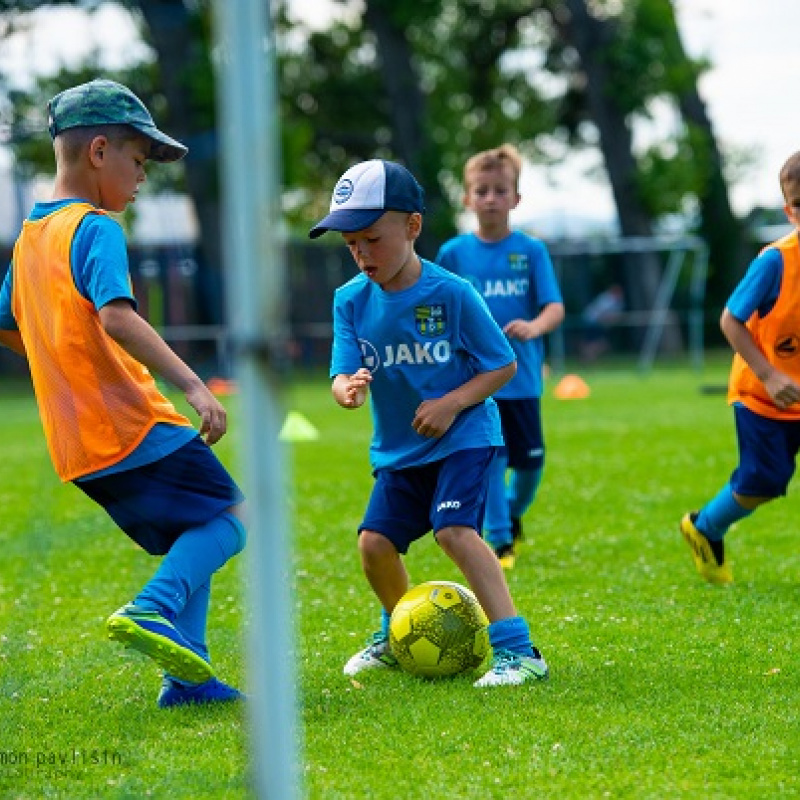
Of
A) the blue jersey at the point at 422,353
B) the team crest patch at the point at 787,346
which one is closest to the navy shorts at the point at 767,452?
the team crest patch at the point at 787,346

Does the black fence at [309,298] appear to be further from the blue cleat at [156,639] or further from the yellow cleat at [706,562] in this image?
the blue cleat at [156,639]

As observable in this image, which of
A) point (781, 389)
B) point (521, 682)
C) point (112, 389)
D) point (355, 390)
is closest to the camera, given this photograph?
point (112, 389)

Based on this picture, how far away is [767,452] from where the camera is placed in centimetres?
663

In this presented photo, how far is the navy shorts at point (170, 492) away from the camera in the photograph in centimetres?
480

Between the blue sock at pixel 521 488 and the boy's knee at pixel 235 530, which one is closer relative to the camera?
the boy's knee at pixel 235 530

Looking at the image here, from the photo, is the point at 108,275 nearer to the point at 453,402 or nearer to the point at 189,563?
the point at 189,563

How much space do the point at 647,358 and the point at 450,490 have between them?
2135 centimetres

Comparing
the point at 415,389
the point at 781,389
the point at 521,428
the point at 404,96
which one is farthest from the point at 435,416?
the point at 404,96

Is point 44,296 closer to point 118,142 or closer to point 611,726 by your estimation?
point 118,142

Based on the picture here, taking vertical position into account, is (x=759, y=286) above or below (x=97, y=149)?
below

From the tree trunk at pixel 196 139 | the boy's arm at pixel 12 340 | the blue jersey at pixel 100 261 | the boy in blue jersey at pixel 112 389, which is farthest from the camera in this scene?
the tree trunk at pixel 196 139

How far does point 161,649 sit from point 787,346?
3233 mm

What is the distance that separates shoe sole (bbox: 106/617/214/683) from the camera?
445cm

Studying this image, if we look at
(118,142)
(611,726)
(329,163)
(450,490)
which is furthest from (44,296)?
(329,163)
